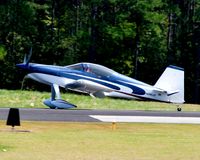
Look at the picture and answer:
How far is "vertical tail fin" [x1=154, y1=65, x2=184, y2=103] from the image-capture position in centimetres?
3569

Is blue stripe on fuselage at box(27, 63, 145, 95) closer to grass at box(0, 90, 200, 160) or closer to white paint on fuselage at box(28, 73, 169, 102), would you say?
white paint on fuselage at box(28, 73, 169, 102)

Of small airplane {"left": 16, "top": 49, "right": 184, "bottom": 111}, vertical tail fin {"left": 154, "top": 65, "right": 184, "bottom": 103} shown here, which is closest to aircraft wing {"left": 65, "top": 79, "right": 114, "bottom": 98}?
small airplane {"left": 16, "top": 49, "right": 184, "bottom": 111}

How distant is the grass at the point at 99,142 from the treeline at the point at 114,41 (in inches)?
1461

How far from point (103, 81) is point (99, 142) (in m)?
17.8

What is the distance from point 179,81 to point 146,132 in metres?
15.3

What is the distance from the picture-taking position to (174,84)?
35844mm

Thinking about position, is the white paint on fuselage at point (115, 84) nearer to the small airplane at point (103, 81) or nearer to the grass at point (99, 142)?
the small airplane at point (103, 81)

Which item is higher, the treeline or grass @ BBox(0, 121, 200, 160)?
the treeline

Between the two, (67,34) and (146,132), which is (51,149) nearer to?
(146,132)

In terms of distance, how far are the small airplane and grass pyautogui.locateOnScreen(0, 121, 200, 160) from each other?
11750 mm

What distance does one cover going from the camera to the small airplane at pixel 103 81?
34969mm

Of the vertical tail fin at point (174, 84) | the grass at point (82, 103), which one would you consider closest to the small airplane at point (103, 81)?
the vertical tail fin at point (174, 84)

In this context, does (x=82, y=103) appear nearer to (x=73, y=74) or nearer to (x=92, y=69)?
(x=73, y=74)

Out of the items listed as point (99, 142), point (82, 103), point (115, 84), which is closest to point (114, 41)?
point (82, 103)
